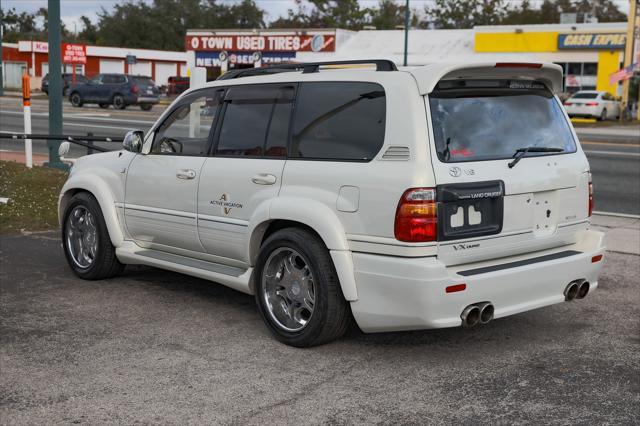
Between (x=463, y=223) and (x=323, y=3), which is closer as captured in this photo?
(x=463, y=223)

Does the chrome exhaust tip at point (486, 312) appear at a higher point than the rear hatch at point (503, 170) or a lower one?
lower

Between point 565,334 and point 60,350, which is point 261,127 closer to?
point 60,350

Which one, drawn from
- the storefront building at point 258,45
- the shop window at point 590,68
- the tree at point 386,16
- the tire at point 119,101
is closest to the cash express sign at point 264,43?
the storefront building at point 258,45

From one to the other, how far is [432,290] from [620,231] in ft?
19.4

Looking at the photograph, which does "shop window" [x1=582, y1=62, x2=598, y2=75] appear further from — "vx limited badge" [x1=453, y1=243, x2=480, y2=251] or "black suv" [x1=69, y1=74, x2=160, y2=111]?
"vx limited badge" [x1=453, y1=243, x2=480, y2=251]

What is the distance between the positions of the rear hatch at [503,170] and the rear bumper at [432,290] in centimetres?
14

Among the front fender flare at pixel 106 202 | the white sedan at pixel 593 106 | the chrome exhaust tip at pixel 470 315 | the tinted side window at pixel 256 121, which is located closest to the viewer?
the chrome exhaust tip at pixel 470 315

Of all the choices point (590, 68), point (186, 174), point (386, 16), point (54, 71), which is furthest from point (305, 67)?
point (386, 16)

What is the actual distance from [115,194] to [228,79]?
1415 millimetres

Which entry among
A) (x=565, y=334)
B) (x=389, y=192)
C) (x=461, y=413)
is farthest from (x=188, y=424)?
(x=565, y=334)

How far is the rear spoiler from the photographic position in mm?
4988

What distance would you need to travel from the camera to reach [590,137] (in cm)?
2688

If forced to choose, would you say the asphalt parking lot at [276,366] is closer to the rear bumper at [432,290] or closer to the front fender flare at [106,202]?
the rear bumper at [432,290]

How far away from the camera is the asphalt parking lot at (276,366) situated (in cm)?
432
